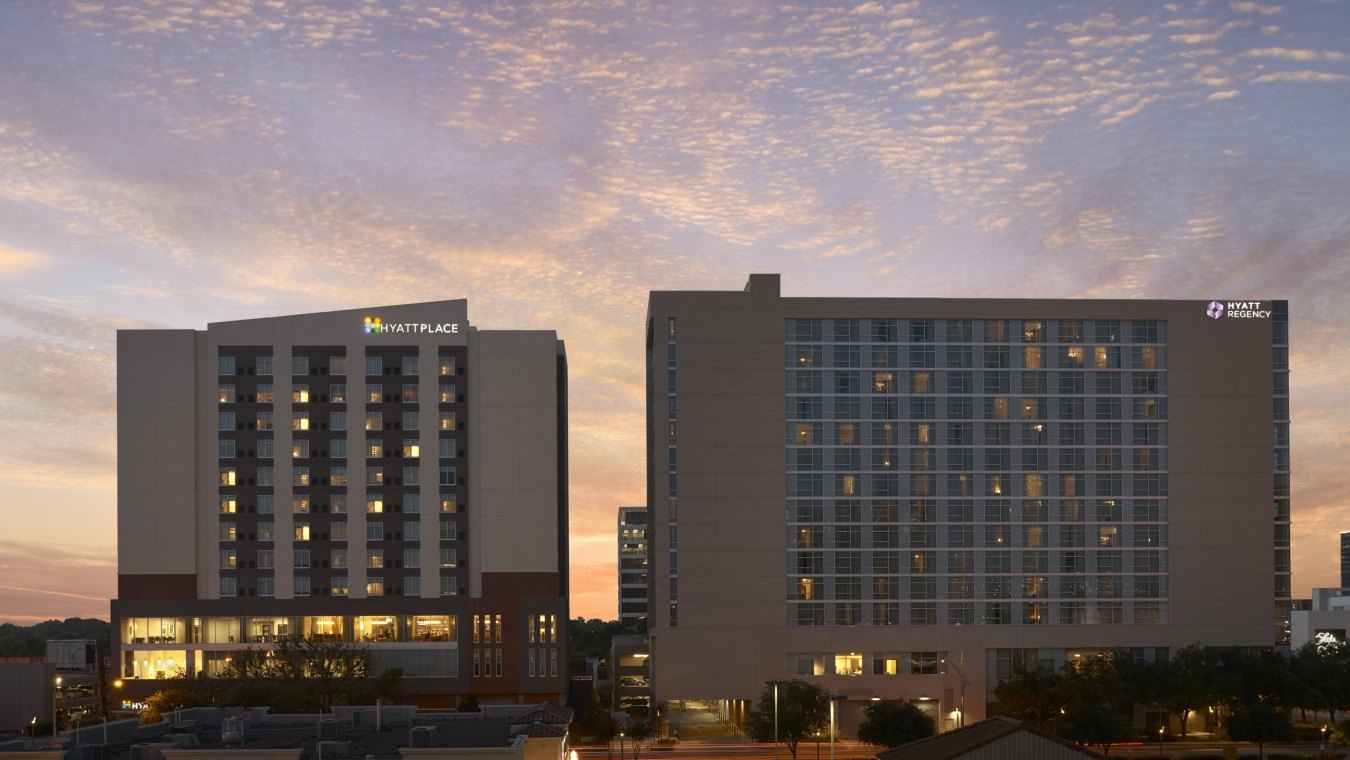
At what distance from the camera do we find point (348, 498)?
517ft

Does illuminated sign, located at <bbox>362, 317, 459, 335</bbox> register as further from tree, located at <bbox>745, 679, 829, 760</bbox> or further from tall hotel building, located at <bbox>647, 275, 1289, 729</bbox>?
tree, located at <bbox>745, 679, 829, 760</bbox>

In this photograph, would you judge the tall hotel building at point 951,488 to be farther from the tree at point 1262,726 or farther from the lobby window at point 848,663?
the tree at point 1262,726

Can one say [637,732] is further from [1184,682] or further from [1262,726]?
[1262,726]

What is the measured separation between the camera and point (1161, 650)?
491 ft

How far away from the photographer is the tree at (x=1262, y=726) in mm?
116188

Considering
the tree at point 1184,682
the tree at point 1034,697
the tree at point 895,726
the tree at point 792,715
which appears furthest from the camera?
the tree at point 1034,697

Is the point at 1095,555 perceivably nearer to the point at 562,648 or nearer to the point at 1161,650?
the point at 1161,650

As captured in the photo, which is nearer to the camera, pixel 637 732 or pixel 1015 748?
pixel 1015 748

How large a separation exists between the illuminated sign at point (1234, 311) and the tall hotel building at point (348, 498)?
80705mm

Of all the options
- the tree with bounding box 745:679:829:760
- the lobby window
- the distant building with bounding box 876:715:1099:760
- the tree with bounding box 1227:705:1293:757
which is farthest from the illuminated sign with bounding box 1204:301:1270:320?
the distant building with bounding box 876:715:1099:760

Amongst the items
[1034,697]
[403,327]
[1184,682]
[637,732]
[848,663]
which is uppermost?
[403,327]

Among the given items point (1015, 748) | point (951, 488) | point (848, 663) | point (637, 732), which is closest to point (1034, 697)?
point (848, 663)

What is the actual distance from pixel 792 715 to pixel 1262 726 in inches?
Result: 1695

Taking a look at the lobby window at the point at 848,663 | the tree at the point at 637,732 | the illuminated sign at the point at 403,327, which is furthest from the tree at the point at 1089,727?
the illuminated sign at the point at 403,327
